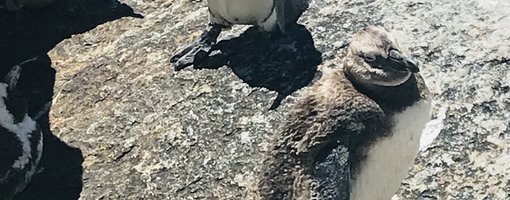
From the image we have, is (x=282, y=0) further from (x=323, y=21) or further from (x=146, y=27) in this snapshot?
(x=146, y=27)

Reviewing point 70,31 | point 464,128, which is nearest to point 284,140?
point 464,128

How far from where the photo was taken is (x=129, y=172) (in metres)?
3.63

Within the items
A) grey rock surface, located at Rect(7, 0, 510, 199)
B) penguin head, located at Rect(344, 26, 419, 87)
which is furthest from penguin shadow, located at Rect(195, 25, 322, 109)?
penguin head, located at Rect(344, 26, 419, 87)

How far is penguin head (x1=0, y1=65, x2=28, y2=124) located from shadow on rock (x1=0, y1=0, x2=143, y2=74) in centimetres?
23

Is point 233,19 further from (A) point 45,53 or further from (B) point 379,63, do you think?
(B) point 379,63

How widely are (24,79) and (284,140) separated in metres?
1.91

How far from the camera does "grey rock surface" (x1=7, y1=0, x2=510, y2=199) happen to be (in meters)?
3.31

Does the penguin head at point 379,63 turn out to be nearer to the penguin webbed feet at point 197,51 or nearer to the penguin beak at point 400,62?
the penguin beak at point 400,62

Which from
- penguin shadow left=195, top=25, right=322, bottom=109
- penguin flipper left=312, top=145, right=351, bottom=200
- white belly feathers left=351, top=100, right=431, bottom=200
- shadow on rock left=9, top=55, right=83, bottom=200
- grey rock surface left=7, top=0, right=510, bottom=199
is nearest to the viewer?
penguin flipper left=312, top=145, right=351, bottom=200

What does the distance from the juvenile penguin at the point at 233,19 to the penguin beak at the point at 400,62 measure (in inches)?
48.1

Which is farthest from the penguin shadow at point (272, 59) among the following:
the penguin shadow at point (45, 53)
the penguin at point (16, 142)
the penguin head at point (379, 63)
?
the penguin head at point (379, 63)

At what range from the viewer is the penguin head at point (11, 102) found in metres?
3.91

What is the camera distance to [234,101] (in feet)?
12.5

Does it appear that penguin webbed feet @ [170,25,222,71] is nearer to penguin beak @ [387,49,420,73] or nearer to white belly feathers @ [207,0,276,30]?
white belly feathers @ [207,0,276,30]
